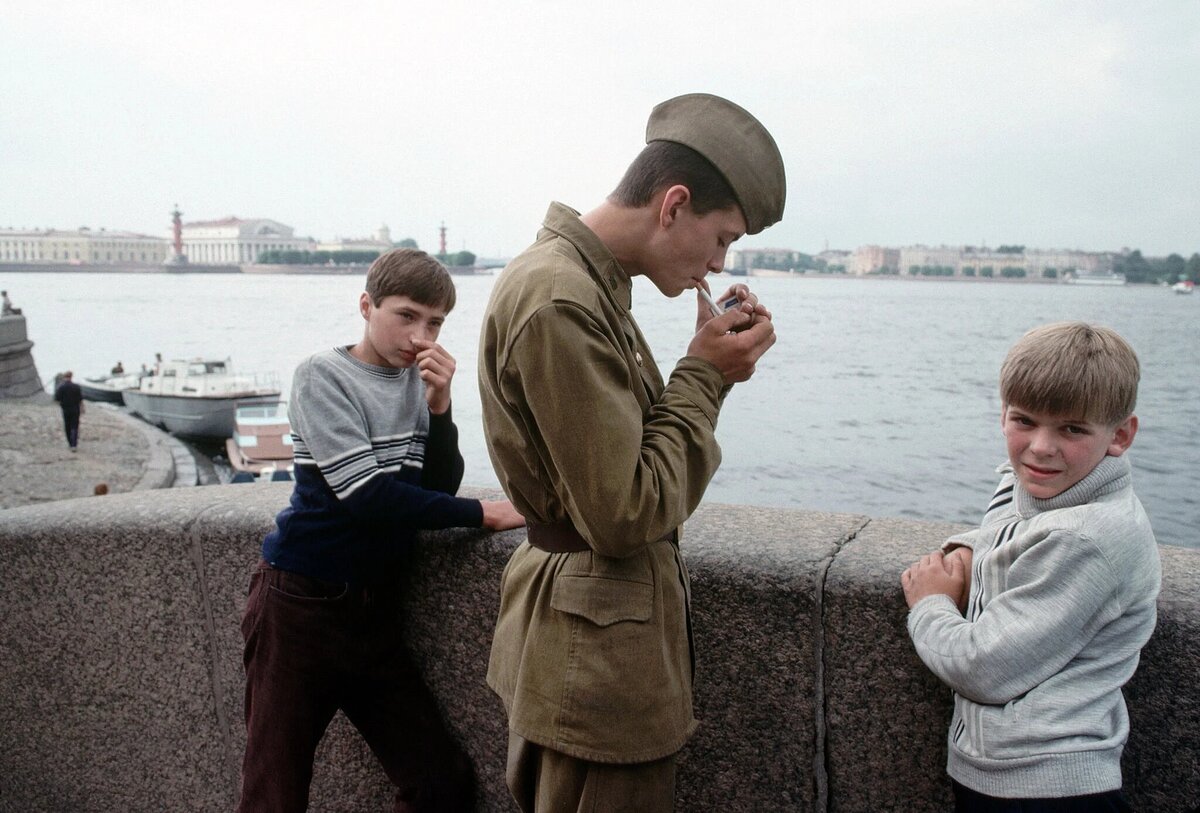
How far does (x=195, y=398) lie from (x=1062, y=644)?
4743cm

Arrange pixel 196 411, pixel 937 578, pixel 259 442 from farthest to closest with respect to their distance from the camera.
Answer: pixel 196 411
pixel 259 442
pixel 937 578

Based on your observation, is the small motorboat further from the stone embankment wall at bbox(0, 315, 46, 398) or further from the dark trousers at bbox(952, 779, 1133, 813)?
the dark trousers at bbox(952, 779, 1133, 813)

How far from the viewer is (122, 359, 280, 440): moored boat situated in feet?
148

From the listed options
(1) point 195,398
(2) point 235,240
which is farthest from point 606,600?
(2) point 235,240

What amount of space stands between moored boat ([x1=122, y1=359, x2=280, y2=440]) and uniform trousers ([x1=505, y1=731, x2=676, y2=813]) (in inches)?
1765

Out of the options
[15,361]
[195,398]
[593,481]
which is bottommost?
[195,398]

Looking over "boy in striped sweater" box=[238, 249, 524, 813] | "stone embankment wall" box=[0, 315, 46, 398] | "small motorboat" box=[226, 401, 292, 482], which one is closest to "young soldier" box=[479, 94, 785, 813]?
"boy in striped sweater" box=[238, 249, 524, 813]

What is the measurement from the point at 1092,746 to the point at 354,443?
5.01ft

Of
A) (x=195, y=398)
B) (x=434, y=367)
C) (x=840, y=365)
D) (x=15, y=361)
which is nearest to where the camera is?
(x=434, y=367)

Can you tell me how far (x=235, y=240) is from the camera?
140m

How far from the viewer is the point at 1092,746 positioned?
1.57m

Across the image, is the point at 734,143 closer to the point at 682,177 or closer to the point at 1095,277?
the point at 682,177

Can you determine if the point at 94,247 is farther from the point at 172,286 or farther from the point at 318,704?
the point at 318,704

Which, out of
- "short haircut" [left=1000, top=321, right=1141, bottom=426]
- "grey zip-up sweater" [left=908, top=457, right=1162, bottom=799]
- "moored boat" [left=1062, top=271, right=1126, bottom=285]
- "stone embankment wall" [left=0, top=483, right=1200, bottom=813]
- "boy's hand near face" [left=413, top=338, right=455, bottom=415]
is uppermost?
"short haircut" [left=1000, top=321, right=1141, bottom=426]
